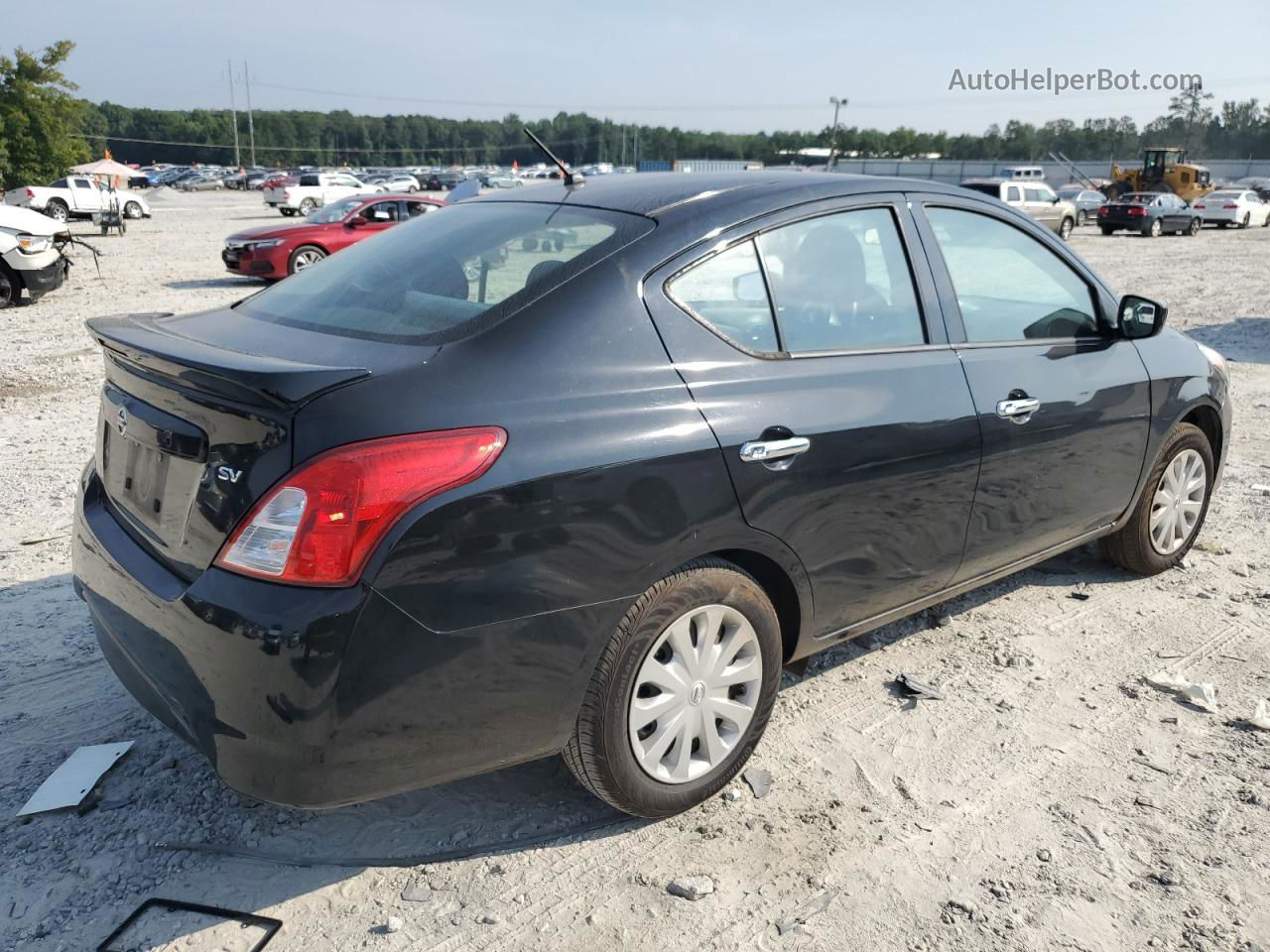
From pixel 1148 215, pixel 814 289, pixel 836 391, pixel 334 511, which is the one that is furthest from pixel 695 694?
pixel 1148 215

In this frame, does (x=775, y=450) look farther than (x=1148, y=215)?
No

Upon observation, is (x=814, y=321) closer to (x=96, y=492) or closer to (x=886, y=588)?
(x=886, y=588)

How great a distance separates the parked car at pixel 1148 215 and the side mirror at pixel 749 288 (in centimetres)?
3368

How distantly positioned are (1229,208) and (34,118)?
43.7 meters

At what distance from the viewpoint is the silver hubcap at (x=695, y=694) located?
2.74 metres

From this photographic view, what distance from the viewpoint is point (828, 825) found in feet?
9.59

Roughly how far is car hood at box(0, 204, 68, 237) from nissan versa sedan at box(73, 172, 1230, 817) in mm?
11345

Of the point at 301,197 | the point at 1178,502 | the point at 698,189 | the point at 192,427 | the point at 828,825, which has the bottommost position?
the point at 301,197

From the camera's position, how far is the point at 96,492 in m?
3.02

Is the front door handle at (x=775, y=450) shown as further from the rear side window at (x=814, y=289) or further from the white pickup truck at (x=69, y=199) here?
the white pickup truck at (x=69, y=199)

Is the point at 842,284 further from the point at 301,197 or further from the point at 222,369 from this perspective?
the point at 301,197

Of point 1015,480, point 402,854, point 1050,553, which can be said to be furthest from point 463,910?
point 1050,553

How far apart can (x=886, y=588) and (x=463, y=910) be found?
5.46 ft

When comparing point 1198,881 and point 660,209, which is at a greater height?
point 660,209
